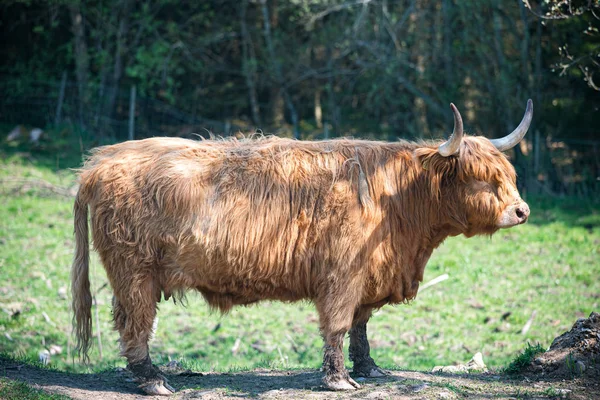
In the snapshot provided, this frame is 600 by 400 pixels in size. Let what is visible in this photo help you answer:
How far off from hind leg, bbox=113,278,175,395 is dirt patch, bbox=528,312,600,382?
3.10 metres

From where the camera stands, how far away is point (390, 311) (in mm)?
9969

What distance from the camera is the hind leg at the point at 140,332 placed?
5750mm

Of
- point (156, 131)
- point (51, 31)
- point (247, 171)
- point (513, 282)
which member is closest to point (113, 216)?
point (247, 171)

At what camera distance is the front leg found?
6.16 metres

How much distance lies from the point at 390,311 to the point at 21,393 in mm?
5732

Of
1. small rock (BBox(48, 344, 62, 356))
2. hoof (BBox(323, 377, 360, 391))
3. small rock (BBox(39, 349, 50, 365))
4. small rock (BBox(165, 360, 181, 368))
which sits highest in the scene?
hoof (BBox(323, 377, 360, 391))

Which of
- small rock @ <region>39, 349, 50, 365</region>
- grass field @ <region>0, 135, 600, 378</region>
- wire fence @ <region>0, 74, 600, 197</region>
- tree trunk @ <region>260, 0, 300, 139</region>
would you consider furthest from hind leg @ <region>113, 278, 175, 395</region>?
tree trunk @ <region>260, 0, 300, 139</region>

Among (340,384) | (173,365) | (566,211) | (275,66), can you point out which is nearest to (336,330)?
(340,384)

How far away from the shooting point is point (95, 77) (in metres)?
20.8

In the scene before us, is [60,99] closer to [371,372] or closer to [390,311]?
[390,311]

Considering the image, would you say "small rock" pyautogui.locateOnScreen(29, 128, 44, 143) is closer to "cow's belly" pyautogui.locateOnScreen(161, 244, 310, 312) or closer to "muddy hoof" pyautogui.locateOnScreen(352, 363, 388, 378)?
"cow's belly" pyautogui.locateOnScreen(161, 244, 310, 312)

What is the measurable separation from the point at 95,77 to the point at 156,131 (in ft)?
10.3

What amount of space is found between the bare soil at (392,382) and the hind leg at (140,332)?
12 centimetres

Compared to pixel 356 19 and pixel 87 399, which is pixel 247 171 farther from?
pixel 356 19
